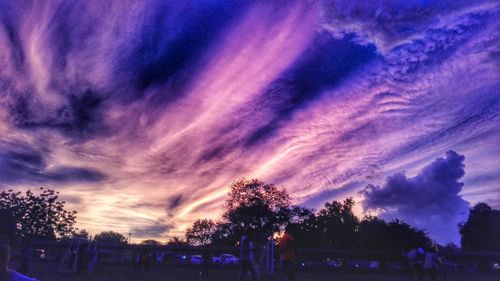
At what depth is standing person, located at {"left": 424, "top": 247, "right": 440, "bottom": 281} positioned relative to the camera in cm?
1834

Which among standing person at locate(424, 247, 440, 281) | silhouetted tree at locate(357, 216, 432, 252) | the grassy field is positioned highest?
silhouetted tree at locate(357, 216, 432, 252)

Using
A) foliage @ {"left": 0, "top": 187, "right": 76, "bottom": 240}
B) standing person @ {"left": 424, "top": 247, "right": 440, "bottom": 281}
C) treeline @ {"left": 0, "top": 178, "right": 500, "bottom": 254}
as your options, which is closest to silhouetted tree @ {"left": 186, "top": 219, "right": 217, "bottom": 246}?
treeline @ {"left": 0, "top": 178, "right": 500, "bottom": 254}

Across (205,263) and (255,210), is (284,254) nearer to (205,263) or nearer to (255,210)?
(205,263)

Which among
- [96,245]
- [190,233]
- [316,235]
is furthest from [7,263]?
[190,233]

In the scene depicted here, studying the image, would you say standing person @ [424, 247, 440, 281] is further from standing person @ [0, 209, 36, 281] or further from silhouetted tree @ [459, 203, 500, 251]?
silhouetted tree @ [459, 203, 500, 251]

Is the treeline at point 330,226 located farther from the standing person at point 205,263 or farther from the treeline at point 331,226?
the standing person at point 205,263

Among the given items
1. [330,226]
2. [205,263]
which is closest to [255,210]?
[330,226]

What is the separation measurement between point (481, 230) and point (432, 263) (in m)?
77.1

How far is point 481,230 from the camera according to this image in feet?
275

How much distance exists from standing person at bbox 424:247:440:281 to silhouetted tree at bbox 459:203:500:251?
239 ft

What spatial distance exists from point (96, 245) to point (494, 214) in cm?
8150

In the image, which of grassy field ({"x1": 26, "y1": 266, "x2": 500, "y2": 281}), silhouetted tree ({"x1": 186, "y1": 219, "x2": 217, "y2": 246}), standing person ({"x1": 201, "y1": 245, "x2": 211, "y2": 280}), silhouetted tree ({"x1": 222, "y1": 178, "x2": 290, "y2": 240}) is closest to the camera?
grassy field ({"x1": 26, "y1": 266, "x2": 500, "y2": 281})

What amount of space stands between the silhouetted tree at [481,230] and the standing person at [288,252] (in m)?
80.4

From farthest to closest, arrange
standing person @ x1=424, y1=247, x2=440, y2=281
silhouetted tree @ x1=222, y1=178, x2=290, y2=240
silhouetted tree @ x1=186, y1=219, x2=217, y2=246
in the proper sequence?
silhouetted tree @ x1=186, y1=219, x2=217, y2=246, silhouetted tree @ x1=222, y1=178, x2=290, y2=240, standing person @ x1=424, y1=247, x2=440, y2=281
